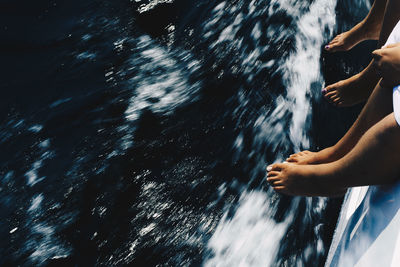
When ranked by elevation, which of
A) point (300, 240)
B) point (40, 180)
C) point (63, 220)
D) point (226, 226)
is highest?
point (40, 180)

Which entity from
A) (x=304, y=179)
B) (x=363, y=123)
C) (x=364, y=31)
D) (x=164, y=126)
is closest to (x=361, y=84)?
(x=364, y=31)

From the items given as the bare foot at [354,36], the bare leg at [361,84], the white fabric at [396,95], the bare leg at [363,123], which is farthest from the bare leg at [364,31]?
the bare leg at [363,123]

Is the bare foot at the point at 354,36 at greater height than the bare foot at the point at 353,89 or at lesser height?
greater

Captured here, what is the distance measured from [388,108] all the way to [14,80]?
1923 mm

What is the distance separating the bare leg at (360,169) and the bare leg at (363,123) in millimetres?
109

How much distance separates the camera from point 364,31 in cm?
175

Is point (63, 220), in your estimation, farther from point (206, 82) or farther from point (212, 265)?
point (206, 82)

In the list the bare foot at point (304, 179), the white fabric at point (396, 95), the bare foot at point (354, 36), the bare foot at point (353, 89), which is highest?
the white fabric at point (396, 95)

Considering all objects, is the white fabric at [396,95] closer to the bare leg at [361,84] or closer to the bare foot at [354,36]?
the bare leg at [361,84]

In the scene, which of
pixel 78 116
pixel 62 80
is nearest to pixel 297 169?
pixel 78 116

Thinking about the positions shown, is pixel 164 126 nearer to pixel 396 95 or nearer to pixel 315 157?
pixel 315 157

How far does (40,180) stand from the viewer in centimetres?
158

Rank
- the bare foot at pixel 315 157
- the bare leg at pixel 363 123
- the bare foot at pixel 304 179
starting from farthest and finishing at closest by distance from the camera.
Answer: the bare foot at pixel 315 157 → the bare foot at pixel 304 179 → the bare leg at pixel 363 123

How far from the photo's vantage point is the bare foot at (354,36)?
1.73 metres
